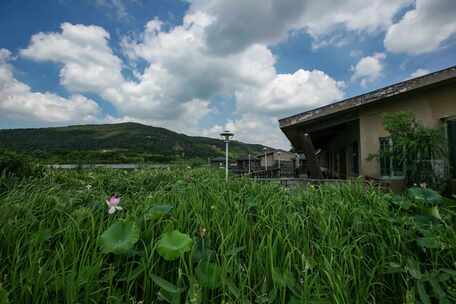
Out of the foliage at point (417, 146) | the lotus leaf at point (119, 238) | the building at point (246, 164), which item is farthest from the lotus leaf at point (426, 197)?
the building at point (246, 164)

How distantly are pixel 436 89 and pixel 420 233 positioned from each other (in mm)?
6064

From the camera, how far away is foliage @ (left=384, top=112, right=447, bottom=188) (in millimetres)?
4672

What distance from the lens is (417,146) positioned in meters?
4.71

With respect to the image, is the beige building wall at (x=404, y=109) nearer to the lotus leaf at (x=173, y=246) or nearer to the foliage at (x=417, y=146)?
the foliage at (x=417, y=146)

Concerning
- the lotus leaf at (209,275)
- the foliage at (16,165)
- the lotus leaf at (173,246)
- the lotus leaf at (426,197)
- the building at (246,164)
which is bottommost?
the lotus leaf at (209,275)

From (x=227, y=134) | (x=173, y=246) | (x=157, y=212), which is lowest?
(x=173, y=246)

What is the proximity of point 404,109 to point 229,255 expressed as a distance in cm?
709

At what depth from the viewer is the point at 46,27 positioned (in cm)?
539

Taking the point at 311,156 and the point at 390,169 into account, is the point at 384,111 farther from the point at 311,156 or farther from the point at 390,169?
the point at 311,156

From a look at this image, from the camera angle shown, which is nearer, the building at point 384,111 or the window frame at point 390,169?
the building at point 384,111

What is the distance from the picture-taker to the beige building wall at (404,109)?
5324 mm

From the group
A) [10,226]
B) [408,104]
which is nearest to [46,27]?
[10,226]

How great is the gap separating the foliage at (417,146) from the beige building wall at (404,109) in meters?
0.74

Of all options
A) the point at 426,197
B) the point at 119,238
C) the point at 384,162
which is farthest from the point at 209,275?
the point at 384,162
